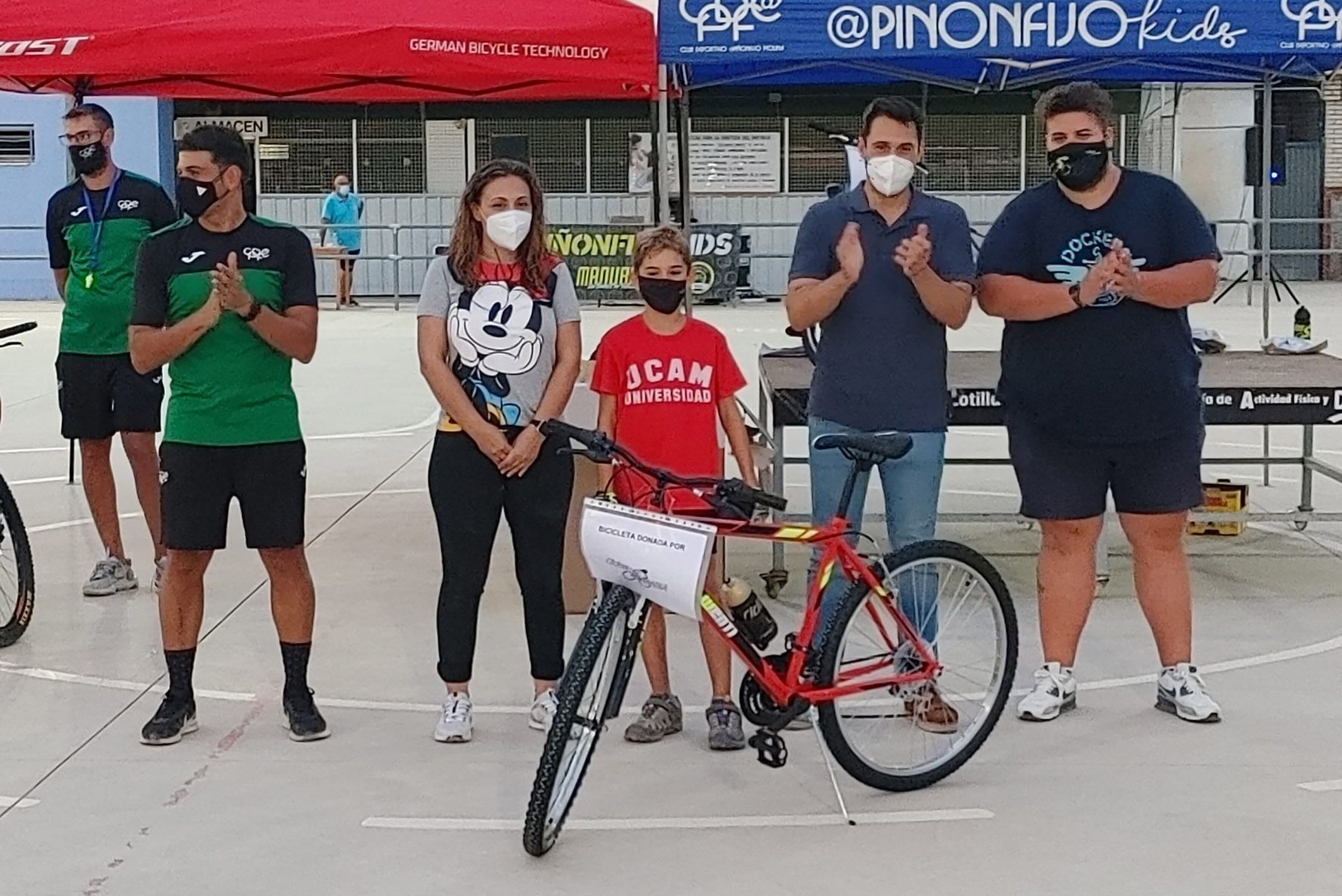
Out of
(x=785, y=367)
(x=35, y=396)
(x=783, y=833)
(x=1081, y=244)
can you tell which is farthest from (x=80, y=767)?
(x=35, y=396)

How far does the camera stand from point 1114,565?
804 centimetres

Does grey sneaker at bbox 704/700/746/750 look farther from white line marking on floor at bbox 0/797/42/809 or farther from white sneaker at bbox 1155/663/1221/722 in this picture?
white line marking on floor at bbox 0/797/42/809

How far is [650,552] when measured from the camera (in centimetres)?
432

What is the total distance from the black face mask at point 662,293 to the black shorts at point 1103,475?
3.91 ft

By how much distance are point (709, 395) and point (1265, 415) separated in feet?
9.92

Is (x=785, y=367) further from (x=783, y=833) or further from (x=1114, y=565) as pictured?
(x=783, y=833)

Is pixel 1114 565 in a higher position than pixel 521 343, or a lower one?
lower

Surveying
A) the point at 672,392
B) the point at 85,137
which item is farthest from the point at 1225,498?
the point at 85,137

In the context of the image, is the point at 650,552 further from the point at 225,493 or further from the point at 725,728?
the point at 225,493

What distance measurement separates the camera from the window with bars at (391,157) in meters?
26.7

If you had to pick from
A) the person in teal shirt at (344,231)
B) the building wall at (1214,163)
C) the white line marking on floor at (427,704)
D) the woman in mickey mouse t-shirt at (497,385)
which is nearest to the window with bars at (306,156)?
the person in teal shirt at (344,231)

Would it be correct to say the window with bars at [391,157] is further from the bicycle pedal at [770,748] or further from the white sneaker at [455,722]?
the bicycle pedal at [770,748]

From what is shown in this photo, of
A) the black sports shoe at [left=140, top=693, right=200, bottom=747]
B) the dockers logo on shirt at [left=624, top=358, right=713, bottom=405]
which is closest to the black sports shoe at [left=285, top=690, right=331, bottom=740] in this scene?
the black sports shoe at [left=140, top=693, right=200, bottom=747]

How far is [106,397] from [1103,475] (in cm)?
400
